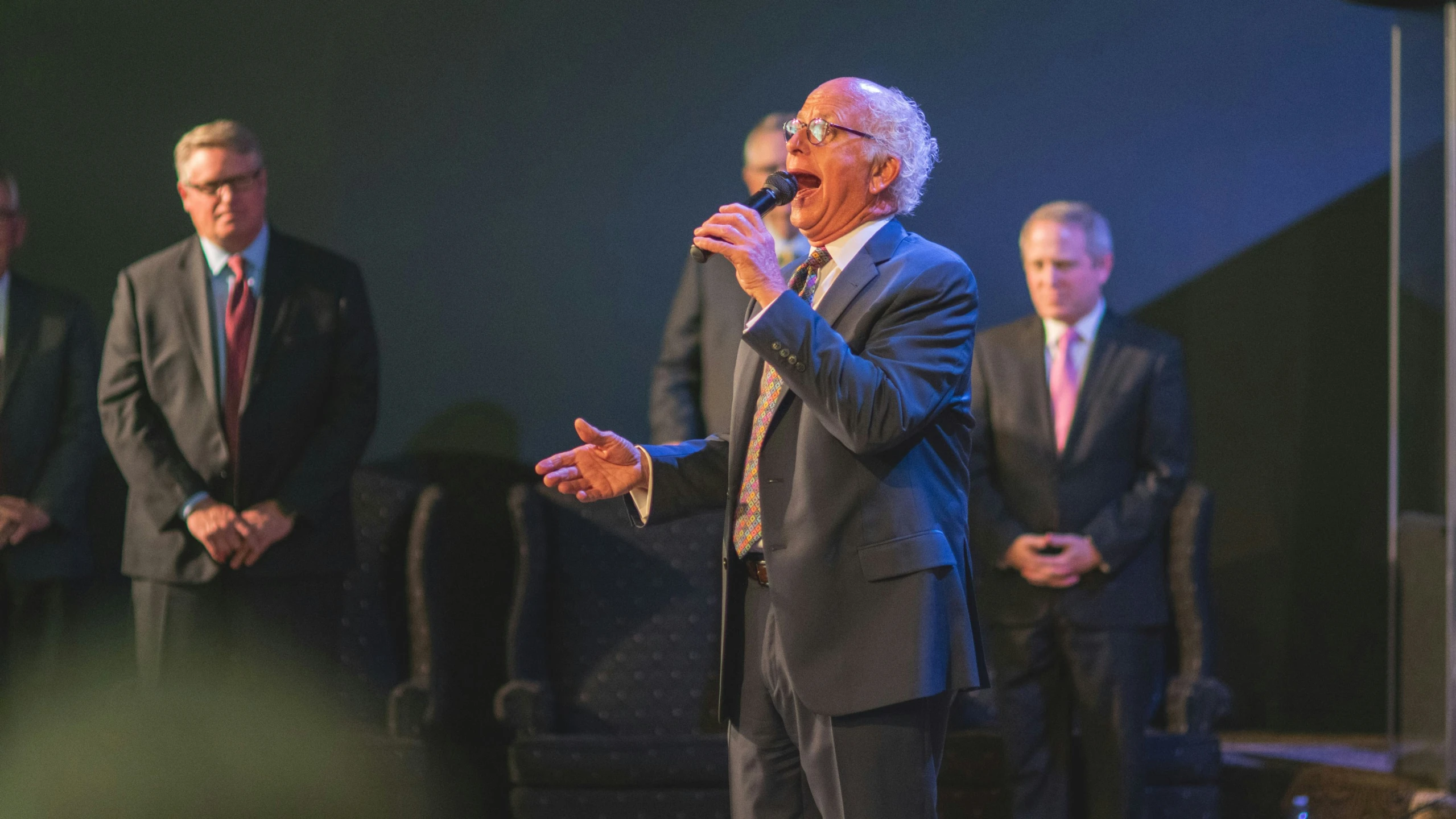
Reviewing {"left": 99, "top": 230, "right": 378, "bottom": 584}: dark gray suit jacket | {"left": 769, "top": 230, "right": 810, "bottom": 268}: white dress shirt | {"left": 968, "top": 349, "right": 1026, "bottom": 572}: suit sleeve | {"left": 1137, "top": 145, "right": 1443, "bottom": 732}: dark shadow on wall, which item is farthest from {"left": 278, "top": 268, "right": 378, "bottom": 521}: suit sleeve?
{"left": 1137, "top": 145, "right": 1443, "bottom": 732}: dark shadow on wall

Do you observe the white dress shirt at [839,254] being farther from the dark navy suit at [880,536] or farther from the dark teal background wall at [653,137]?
the dark teal background wall at [653,137]

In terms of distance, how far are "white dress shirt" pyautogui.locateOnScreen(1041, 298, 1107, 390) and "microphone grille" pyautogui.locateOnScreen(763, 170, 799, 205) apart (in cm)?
155

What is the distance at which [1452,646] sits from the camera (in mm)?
3461

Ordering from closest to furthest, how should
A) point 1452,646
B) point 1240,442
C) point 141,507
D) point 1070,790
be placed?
1. point 141,507
2. point 1070,790
3. point 1452,646
4. point 1240,442

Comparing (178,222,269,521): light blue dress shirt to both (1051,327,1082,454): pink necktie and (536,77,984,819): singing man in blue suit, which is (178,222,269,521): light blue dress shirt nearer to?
(536,77,984,819): singing man in blue suit

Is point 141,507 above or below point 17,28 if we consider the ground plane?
below

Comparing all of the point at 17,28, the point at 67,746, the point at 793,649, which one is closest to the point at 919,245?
the point at 793,649

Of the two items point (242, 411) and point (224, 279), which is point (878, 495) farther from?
point (224, 279)

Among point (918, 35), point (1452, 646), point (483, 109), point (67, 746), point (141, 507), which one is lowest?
point (67, 746)

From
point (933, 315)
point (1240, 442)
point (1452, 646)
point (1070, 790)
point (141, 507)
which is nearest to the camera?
point (933, 315)

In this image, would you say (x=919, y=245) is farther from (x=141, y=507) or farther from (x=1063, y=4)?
(x=1063, y=4)

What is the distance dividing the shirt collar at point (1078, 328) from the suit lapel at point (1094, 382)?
2 cm

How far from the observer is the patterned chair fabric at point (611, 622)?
3777 mm

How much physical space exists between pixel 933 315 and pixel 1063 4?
274cm
